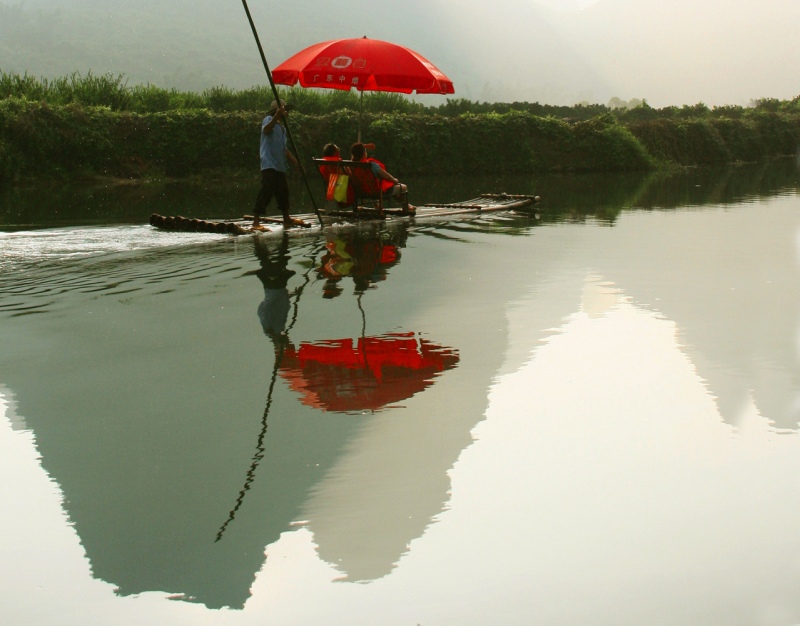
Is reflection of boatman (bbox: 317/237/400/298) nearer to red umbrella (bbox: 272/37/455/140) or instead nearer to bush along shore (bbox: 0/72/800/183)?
red umbrella (bbox: 272/37/455/140)

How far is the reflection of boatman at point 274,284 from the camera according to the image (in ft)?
29.2

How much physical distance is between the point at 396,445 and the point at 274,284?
551 cm

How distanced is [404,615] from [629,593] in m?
0.84

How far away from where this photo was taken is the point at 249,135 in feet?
108

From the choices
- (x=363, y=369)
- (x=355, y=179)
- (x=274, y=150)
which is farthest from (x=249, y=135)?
(x=363, y=369)

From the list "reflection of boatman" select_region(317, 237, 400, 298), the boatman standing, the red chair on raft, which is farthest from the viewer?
the red chair on raft

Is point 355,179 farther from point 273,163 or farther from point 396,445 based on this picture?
point 396,445

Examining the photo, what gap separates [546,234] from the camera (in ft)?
53.3

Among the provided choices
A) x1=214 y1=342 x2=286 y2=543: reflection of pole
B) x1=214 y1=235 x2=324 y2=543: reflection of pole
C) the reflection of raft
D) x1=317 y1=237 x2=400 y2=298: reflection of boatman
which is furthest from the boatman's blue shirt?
x1=214 y1=342 x2=286 y2=543: reflection of pole

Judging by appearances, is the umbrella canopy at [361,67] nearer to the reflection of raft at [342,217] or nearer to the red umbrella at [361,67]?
the red umbrella at [361,67]

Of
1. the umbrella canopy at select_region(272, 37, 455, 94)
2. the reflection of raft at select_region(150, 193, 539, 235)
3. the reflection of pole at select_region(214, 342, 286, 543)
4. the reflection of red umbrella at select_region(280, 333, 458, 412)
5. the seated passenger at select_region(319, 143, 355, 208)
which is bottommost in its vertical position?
the reflection of pole at select_region(214, 342, 286, 543)

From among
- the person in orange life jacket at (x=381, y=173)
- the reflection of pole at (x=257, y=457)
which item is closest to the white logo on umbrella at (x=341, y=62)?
the person in orange life jacket at (x=381, y=173)

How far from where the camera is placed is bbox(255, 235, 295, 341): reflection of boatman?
8891mm

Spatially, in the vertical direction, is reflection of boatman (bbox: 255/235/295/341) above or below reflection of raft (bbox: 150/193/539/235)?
below
